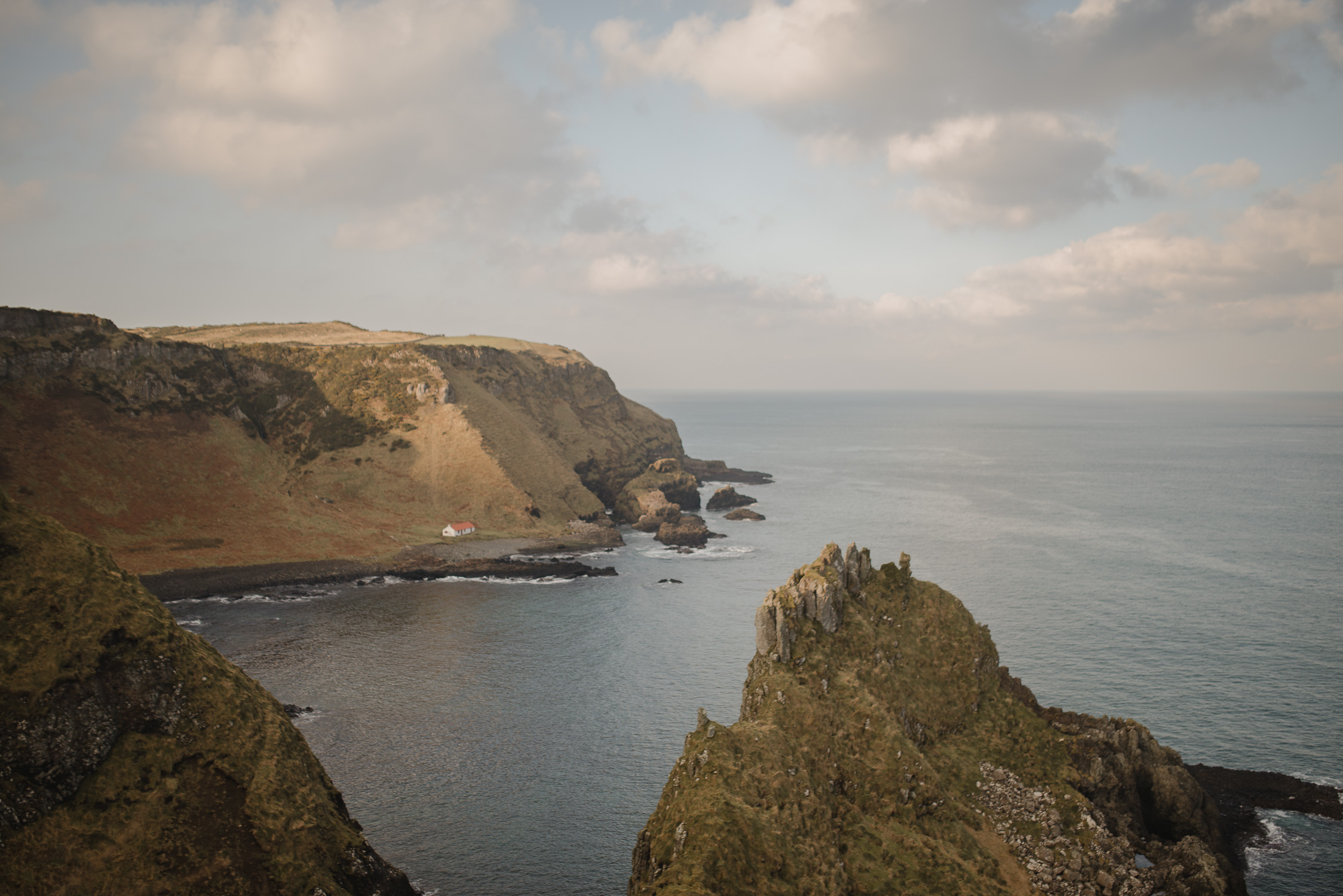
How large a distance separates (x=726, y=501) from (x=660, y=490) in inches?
561

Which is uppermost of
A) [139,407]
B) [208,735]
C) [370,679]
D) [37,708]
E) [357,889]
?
[139,407]

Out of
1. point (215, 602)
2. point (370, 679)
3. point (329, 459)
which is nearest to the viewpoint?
point (370, 679)

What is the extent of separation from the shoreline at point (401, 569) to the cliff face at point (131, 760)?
69.3 metres

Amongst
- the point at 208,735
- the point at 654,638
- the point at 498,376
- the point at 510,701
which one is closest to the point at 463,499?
the point at 498,376

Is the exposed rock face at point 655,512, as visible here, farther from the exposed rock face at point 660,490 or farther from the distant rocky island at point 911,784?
the distant rocky island at point 911,784

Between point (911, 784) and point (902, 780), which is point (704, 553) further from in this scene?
point (902, 780)

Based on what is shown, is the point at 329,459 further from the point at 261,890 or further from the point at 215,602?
the point at 261,890

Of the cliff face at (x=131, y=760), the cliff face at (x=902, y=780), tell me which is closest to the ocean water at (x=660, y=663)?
the cliff face at (x=902, y=780)

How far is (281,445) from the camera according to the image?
141375mm

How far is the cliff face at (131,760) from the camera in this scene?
28281 millimetres

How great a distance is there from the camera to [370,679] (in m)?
70.0

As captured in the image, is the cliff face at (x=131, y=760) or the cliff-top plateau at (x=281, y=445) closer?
the cliff face at (x=131, y=760)

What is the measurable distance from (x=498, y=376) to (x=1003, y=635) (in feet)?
411

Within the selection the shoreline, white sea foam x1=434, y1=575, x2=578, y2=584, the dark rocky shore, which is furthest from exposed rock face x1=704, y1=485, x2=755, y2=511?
the dark rocky shore
